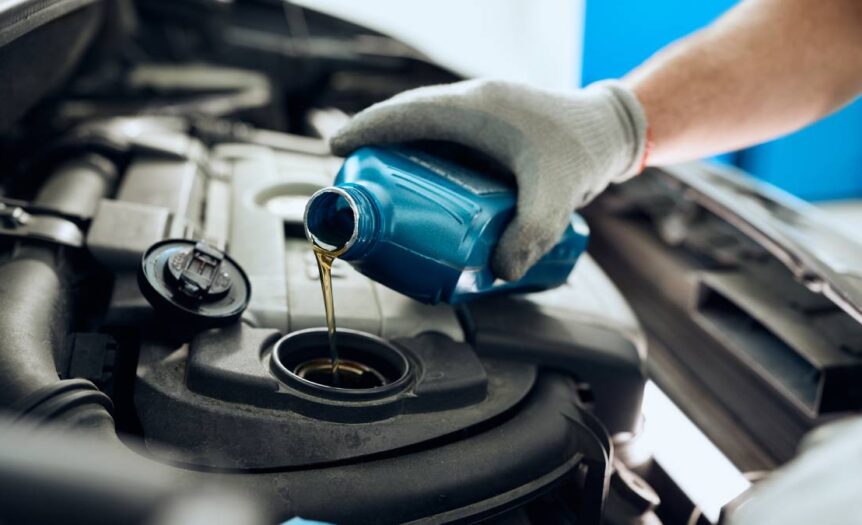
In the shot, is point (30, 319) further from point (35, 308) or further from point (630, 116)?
point (630, 116)

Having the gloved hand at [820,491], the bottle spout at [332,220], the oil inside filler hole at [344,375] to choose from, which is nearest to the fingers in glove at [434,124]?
the bottle spout at [332,220]

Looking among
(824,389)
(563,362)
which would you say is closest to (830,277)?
(824,389)

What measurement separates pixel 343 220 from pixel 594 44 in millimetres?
→ 2290

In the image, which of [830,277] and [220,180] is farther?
[220,180]

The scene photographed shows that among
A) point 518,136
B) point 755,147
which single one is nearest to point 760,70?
point 518,136

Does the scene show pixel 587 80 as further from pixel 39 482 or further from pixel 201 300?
pixel 39 482

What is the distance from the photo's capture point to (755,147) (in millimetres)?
2904

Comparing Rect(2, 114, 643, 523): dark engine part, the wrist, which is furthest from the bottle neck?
the wrist

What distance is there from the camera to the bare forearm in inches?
41.9

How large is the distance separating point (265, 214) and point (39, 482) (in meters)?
0.68

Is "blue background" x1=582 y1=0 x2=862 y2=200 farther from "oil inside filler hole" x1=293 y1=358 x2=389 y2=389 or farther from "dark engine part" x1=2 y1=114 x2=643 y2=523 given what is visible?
"oil inside filler hole" x1=293 y1=358 x2=389 y2=389

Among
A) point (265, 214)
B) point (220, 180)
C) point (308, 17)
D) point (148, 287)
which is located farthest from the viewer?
point (308, 17)

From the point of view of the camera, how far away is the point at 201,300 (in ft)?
2.49

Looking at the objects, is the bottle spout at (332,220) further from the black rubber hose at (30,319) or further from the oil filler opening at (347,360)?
the black rubber hose at (30,319)
